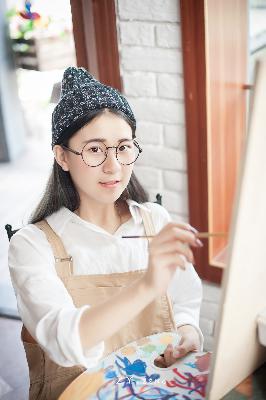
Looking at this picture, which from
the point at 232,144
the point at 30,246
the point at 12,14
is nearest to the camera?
Result: the point at 30,246

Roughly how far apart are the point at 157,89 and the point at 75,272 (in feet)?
2.87

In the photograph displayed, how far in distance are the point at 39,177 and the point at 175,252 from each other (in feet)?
11.4

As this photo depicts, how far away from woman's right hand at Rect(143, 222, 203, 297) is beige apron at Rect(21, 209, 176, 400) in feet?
1.40

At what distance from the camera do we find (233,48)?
6.47 feet

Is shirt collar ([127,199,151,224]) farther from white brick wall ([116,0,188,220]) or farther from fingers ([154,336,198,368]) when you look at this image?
white brick wall ([116,0,188,220])

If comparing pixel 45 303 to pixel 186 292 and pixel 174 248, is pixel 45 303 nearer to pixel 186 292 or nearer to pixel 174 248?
pixel 174 248

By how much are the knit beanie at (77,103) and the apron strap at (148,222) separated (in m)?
0.26

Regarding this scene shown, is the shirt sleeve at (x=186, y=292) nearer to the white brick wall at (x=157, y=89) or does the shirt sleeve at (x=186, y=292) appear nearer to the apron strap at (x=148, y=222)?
the apron strap at (x=148, y=222)

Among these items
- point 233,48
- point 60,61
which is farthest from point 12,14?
point 233,48

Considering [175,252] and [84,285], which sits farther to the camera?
[84,285]

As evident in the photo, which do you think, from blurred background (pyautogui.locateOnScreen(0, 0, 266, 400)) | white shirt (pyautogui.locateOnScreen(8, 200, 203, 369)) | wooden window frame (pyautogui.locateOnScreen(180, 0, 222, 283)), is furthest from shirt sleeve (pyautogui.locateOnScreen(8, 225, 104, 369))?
wooden window frame (pyautogui.locateOnScreen(180, 0, 222, 283))

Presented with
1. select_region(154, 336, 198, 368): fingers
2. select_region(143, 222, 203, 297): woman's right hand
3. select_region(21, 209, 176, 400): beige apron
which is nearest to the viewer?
select_region(143, 222, 203, 297): woman's right hand

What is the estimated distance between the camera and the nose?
130 cm

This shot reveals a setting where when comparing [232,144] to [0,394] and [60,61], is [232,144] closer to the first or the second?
[0,394]
